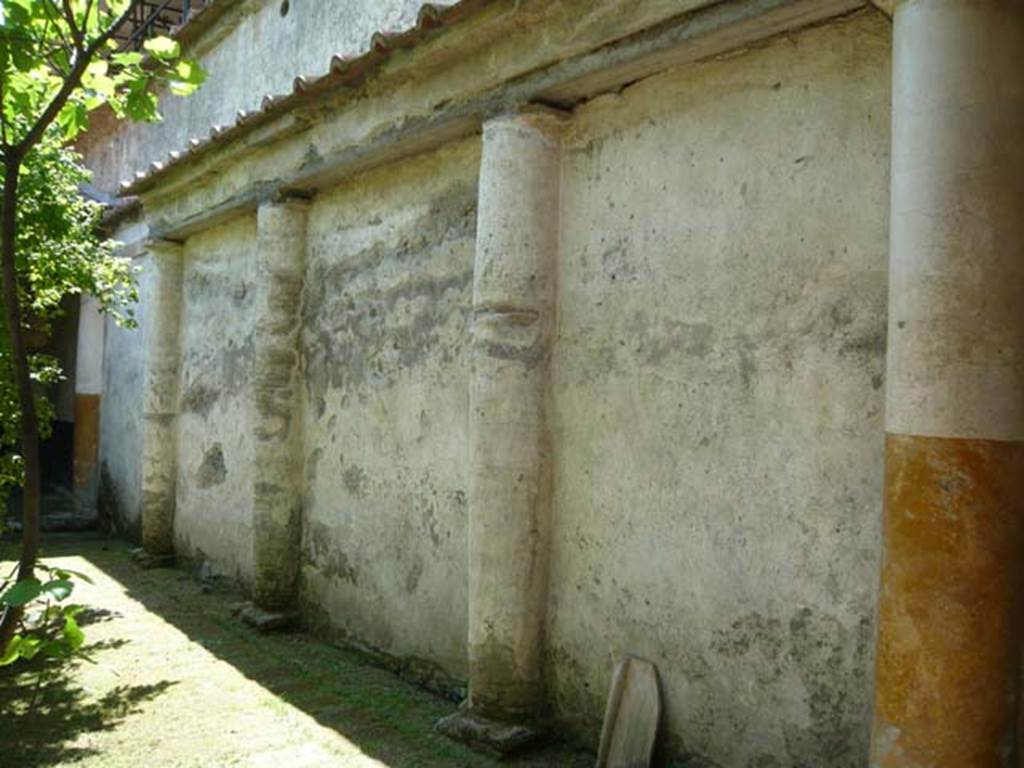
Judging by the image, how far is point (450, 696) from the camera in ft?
15.1

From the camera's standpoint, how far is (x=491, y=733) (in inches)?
152

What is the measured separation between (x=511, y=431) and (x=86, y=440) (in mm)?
8635

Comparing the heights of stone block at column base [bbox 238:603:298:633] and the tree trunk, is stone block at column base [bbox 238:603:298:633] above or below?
below

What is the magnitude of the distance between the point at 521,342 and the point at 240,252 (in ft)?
12.9

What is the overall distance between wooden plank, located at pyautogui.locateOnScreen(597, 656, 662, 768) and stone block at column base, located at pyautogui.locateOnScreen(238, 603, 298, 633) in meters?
2.91

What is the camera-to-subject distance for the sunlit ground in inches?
154

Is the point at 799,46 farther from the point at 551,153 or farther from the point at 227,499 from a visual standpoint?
the point at 227,499

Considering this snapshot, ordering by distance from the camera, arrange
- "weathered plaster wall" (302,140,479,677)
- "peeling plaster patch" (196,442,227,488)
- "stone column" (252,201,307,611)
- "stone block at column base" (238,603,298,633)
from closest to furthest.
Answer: "weathered plaster wall" (302,140,479,677) < "stone block at column base" (238,603,298,633) < "stone column" (252,201,307,611) < "peeling plaster patch" (196,442,227,488)

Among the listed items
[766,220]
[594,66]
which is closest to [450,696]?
[766,220]

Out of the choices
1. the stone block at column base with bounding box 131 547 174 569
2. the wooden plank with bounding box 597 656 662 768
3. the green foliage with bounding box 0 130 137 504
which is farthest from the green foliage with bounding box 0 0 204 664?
the stone block at column base with bounding box 131 547 174 569

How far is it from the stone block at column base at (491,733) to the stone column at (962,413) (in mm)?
1813

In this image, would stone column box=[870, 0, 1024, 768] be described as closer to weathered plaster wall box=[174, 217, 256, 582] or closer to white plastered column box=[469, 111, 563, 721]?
white plastered column box=[469, 111, 563, 721]

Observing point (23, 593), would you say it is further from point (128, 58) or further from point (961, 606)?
point (961, 606)

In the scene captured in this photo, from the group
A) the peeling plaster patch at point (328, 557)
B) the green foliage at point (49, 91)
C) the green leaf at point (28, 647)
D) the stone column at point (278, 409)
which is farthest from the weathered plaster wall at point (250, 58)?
the green leaf at point (28, 647)
